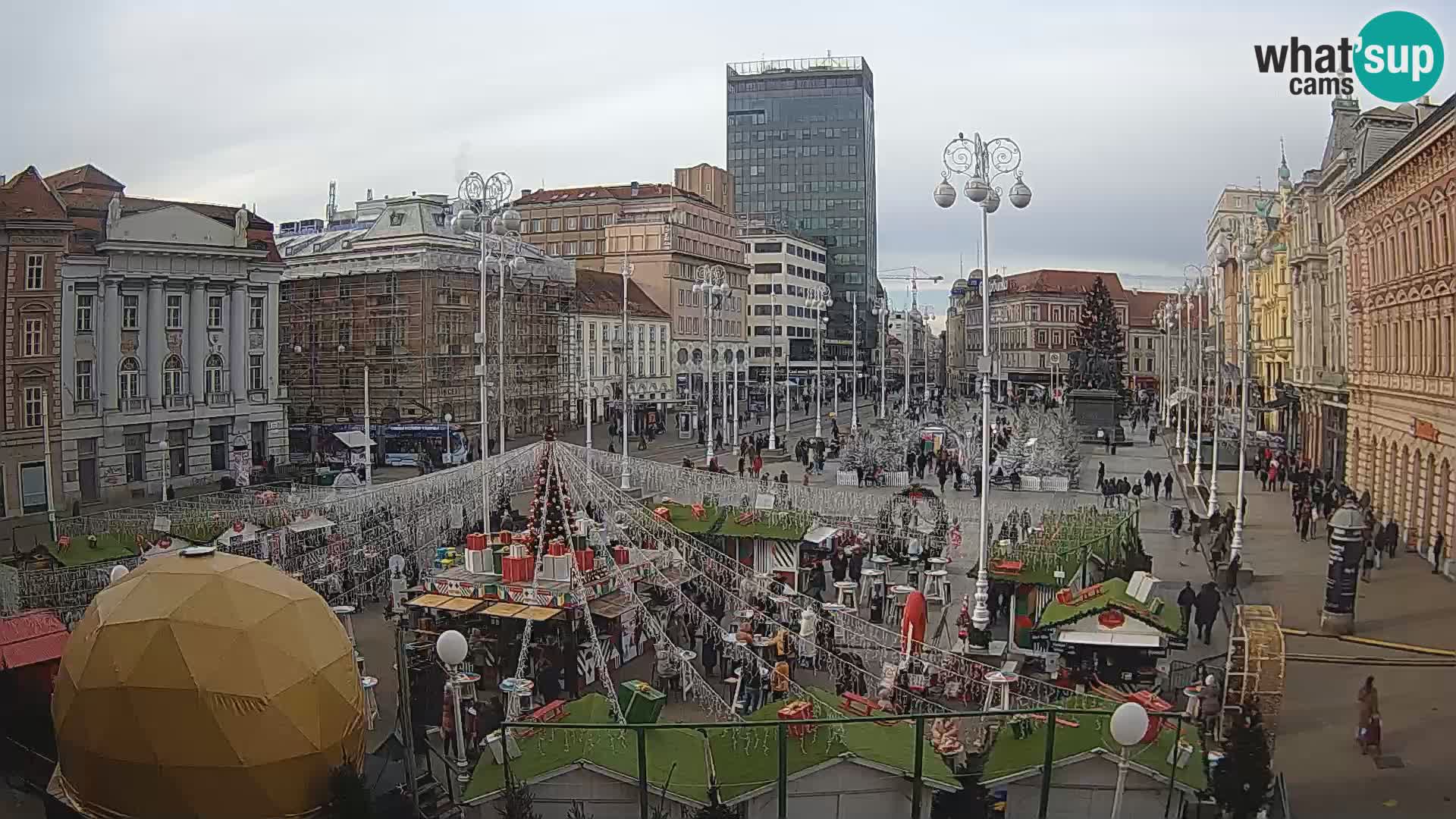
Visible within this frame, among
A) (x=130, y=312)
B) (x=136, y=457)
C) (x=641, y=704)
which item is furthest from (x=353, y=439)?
(x=641, y=704)

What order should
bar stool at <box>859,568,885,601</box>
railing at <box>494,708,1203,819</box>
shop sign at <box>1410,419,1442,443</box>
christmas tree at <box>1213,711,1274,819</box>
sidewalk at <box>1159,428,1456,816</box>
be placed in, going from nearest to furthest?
railing at <box>494,708,1203,819</box> < christmas tree at <box>1213,711,1274,819</box> < sidewalk at <box>1159,428,1456,816</box> < bar stool at <box>859,568,885,601</box> < shop sign at <box>1410,419,1442,443</box>

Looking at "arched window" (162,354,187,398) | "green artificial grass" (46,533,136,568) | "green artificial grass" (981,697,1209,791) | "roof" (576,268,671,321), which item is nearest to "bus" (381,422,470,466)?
"arched window" (162,354,187,398)

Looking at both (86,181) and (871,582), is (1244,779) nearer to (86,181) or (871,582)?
(871,582)

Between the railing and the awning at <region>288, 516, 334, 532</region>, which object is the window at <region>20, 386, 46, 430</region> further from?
the railing

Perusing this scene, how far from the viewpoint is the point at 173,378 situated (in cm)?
4294

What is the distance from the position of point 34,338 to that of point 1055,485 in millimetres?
33729

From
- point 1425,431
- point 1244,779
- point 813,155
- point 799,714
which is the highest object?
point 813,155

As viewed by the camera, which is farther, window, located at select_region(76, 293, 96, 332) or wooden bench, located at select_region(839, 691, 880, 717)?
window, located at select_region(76, 293, 96, 332)

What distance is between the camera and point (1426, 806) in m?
12.8

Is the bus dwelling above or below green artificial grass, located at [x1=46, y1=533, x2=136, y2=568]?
above

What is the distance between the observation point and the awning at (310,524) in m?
24.0

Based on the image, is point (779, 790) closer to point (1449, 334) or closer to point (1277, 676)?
point (1277, 676)

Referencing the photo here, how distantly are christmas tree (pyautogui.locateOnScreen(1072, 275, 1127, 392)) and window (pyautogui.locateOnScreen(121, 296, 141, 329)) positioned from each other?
50446mm

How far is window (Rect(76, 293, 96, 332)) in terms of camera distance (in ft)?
129
